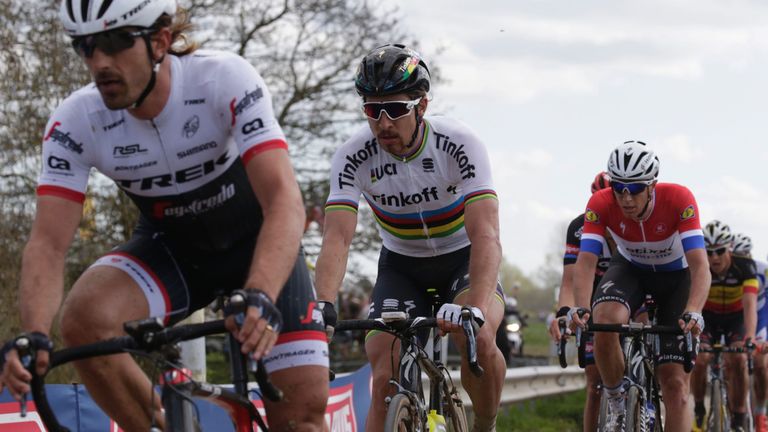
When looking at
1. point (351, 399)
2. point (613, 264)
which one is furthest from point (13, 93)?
point (613, 264)

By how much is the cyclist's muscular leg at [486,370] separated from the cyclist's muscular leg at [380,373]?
372 mm

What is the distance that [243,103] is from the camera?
4324mm

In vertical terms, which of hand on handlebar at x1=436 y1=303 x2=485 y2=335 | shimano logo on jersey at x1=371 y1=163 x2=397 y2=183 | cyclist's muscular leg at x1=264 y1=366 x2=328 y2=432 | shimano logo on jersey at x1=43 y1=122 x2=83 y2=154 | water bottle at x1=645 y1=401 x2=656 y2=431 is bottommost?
water bottle at x1=645 y1=401 x2=656 y2=431

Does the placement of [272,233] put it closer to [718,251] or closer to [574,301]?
[574,301]

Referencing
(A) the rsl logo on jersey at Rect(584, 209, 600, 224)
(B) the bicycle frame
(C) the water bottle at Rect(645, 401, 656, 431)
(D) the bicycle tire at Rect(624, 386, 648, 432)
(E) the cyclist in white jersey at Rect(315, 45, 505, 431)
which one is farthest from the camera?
(A) the rsl logo on jersey at Rect(584, 209, 600, 224)

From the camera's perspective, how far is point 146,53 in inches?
166

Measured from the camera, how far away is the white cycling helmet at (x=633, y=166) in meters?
8.55

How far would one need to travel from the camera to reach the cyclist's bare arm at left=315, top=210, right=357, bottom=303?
6.43 m

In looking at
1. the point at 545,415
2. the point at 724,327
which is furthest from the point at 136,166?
the point at 545,415

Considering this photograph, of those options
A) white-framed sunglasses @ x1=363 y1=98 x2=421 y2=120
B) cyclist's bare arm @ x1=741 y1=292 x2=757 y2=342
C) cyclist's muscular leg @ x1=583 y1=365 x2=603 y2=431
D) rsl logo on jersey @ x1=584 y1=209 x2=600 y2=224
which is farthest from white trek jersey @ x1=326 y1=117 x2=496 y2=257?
cyclist's bare arm @ x1=741 y1=292 x2=757 y2=342

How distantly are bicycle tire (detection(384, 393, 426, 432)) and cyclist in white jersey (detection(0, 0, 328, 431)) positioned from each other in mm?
1473

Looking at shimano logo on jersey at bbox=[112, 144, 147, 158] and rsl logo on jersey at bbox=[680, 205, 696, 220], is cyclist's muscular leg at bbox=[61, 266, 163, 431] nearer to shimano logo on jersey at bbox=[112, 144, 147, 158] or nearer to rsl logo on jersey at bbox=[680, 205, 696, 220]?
shimano logo on jersey at bbox=[112, 144, 147, 158]

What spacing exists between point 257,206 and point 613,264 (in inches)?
213

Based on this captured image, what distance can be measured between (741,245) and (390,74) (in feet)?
25.9
